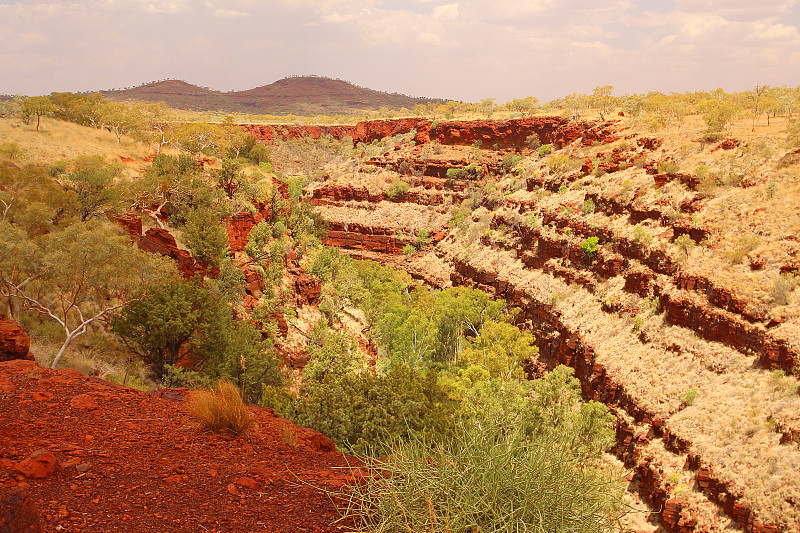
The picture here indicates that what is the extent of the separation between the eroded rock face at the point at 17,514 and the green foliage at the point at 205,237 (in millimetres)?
19546

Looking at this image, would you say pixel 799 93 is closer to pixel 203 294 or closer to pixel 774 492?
pixel 774 492

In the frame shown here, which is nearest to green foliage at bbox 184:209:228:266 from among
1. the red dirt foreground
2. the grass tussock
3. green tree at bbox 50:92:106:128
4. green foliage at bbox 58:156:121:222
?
green foliage at bbox 58:156:121:222

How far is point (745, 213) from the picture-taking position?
21.5 m

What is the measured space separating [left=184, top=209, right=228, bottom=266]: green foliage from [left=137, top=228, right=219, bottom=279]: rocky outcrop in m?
0.63

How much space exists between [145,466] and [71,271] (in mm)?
10606

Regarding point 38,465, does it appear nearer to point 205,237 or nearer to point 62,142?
point 205,237

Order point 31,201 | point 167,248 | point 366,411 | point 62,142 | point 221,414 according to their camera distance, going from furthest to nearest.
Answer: point 62,142 → point 167,248 → point 31,201 → point 366,411 → point 221,414

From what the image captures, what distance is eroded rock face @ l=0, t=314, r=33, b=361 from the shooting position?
889cm

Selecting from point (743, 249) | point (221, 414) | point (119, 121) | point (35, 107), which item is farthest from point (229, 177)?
point (743, 249)

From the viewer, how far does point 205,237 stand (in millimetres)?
22125

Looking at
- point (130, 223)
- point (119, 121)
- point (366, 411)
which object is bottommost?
point (366, 411)

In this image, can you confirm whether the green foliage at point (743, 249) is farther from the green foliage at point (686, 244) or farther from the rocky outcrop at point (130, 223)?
the rocky outcrop at point (130, 223)

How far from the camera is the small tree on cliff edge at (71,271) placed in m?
12.9

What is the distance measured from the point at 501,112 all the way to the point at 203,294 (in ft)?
222
